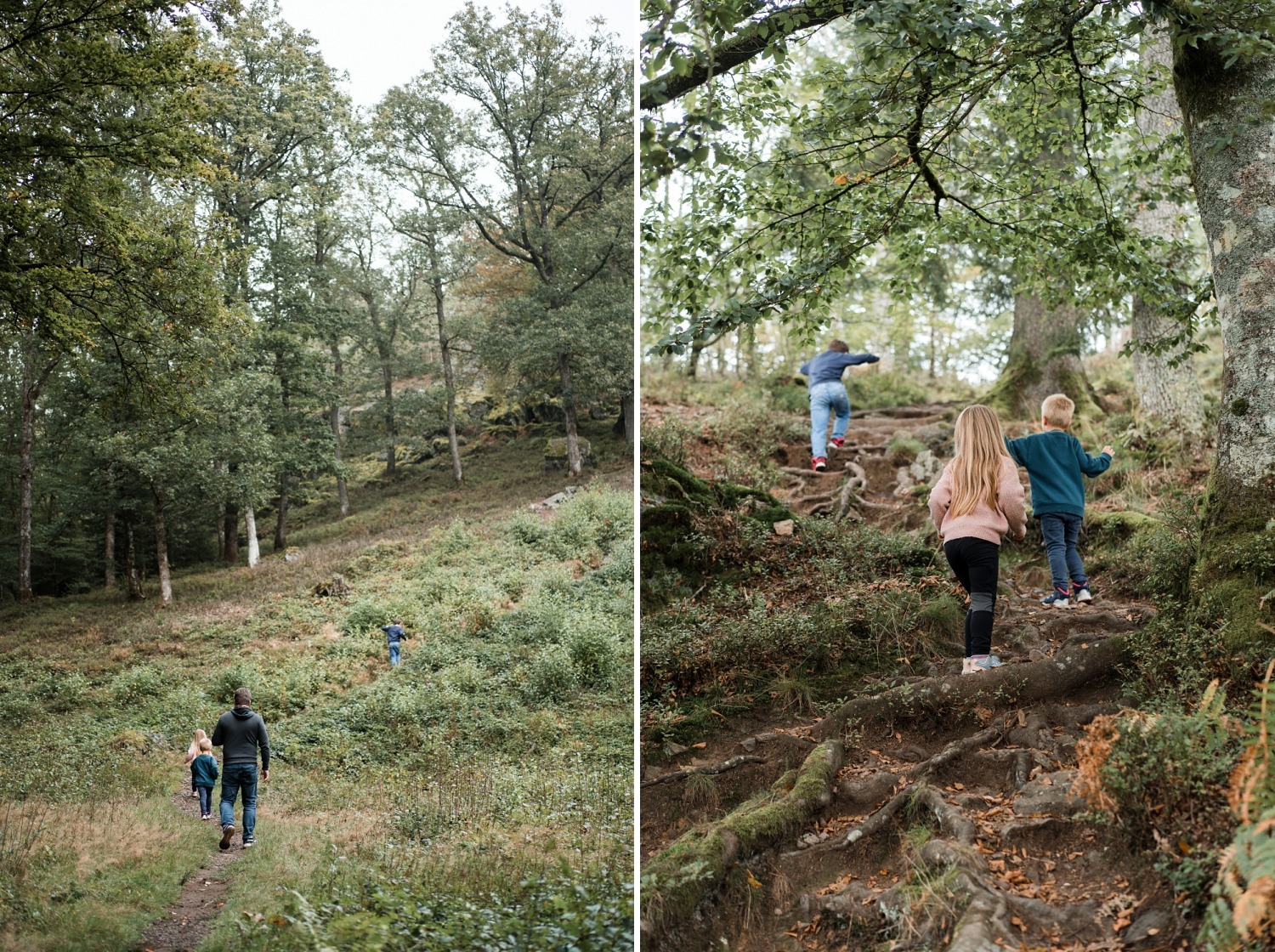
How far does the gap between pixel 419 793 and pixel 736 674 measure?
223 centimetres

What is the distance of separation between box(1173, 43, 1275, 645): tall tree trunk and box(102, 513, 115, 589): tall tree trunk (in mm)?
6333

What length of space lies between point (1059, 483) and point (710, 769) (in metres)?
3.33

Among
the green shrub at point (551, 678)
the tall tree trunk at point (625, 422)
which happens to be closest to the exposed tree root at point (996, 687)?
the green shrub at point (551, 678)

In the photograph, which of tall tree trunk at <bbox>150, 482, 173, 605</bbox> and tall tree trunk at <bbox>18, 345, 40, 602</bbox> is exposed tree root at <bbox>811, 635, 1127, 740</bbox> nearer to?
tall tree trunk at <bbox>150, 482, 173, 605</bbox>

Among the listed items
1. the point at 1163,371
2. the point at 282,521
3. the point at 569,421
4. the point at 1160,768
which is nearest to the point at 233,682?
the point at 282,521

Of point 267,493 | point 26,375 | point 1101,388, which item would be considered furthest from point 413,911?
point 1101,388

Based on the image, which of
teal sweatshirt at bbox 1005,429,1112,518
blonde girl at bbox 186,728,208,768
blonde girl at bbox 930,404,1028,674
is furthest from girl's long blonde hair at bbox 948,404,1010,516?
blonde girl at bbox 186,728,208,768

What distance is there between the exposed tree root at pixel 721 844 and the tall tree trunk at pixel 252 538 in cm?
363

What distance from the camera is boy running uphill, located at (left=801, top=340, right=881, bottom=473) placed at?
8.81 metres

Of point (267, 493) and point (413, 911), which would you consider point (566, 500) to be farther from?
point (413, 911)

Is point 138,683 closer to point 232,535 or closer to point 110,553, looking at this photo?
point 110,553

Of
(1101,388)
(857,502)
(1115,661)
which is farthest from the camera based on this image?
(1101,388)

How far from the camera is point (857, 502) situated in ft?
30.0

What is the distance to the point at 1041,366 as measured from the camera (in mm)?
11461
